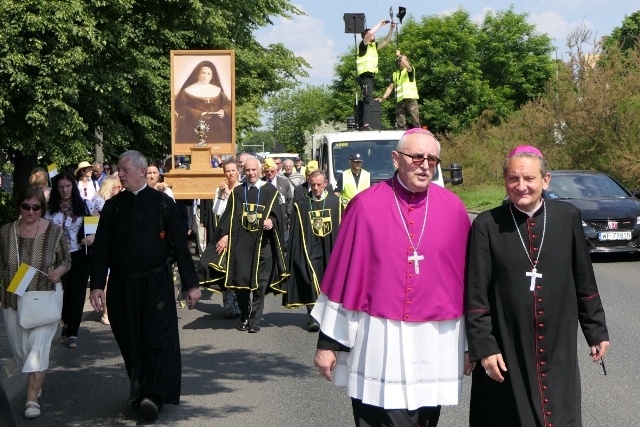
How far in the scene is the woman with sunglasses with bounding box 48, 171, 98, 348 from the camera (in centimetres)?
1115

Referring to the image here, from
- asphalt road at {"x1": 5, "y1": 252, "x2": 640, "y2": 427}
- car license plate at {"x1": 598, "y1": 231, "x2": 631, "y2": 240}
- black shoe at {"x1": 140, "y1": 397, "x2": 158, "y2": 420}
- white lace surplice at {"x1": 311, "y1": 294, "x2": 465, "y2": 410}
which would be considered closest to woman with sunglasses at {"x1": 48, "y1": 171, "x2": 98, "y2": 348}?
asphalt road at {"x1": 5, "y1": 252, "x2": 640, "y2": 427}

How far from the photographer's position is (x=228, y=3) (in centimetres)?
3369

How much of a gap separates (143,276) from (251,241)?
14.8 ft

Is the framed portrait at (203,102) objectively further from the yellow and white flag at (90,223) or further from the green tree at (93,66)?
the yellow and white flag at (90,223)

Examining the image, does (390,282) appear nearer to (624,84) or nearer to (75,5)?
(75,5)

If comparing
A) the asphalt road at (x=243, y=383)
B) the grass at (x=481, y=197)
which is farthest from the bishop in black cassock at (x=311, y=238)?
the grass at (x=481, y=197)

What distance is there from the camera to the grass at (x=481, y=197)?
37066 mm

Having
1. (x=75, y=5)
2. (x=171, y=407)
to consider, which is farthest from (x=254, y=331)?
(x=75, y=5)

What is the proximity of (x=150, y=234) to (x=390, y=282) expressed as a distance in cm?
342

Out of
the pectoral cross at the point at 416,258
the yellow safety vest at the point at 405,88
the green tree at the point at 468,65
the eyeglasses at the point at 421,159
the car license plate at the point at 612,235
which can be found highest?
the green tree at the point at 468,65

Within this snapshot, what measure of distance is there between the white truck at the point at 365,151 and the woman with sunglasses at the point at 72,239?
7.45 metres

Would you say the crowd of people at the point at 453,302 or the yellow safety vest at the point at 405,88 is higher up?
the yellow safety vest at the point at 405,88

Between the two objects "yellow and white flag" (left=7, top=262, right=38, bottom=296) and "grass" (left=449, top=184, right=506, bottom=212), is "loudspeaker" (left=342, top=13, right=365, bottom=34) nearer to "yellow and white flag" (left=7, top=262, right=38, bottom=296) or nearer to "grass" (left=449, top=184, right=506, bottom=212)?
"grass" (left=449, top=184, right=506, bottom=212)

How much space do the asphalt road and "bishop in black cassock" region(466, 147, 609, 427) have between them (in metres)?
2.39
